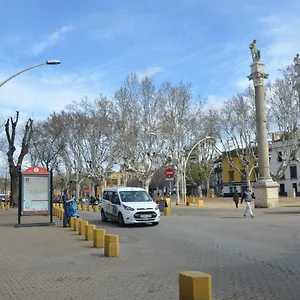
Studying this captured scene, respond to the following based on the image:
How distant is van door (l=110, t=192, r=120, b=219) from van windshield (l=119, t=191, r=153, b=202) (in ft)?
0.88

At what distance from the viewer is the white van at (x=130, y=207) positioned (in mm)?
18266

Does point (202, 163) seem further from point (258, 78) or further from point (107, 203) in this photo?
point (107, 203)

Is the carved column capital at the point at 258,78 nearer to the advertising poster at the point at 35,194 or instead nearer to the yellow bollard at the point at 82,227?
the advertising poster at the point at 35,194

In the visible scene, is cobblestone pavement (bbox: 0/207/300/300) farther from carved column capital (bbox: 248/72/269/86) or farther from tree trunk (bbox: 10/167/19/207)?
tree trunk (bbox: 10/167/19/207)

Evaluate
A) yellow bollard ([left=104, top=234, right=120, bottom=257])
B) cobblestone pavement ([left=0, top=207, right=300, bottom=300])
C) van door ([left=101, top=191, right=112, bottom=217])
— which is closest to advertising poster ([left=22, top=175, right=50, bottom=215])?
van door ([left=101, top=191, right=112, bottom=217])

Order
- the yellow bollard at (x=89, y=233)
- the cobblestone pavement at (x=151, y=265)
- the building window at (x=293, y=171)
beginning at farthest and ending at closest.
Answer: the building window at (x=293, y=171)
the yellow bollard at (x=89, y=233)
the cobblestone pavement at (x=151, y=265)

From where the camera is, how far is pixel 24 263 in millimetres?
9875

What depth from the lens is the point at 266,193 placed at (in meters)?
29.9

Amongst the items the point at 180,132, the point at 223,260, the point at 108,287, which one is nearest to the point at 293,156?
the point at 180,132

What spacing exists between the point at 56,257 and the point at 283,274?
5.70m

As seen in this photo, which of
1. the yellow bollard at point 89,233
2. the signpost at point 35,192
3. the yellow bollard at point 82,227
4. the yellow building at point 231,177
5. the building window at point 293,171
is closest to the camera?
the yellow bollard at point 89,233

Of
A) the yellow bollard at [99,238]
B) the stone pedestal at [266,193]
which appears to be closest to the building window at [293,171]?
the stone pedestal at [266,193]

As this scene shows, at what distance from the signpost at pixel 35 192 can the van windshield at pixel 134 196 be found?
3450 mm

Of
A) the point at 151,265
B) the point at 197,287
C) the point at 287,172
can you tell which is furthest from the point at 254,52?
the point at 287,172
